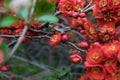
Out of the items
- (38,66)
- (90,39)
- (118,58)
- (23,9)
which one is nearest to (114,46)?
(118,58)

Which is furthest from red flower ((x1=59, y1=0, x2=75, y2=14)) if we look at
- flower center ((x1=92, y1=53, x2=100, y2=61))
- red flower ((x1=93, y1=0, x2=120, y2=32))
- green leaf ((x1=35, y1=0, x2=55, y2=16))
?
green leaf ((x1=35, y1=0, x2=55, y2=16))

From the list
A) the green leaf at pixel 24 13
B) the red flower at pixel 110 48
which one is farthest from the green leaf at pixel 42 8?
the red flower at pixel 110 48

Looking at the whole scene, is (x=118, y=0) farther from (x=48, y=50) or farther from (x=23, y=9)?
(x=48, y=50)

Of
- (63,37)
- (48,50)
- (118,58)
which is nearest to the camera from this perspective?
(118,58)

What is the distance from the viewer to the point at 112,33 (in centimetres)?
171

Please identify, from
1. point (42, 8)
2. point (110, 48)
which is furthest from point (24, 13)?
point (110, 48)

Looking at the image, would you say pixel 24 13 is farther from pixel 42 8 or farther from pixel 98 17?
pixel 98 17

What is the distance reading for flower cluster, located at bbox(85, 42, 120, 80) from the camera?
5.37 feet

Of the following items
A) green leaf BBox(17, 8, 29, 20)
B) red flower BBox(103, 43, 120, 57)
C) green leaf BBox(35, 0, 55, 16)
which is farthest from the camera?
red flower BBox(103, 43, 120, 57)

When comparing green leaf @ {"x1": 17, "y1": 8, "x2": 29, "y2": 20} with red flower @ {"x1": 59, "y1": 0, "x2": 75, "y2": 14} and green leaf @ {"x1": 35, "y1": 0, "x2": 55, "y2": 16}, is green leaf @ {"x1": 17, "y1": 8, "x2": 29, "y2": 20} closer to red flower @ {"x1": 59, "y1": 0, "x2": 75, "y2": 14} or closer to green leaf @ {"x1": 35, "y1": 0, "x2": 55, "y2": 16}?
green leaf @ {"x1": 35, "y1": 0, "x2": 55, "y2": 16}

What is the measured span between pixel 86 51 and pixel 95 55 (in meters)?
0.15

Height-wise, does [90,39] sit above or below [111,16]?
below

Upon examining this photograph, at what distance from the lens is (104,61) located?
1.68 m

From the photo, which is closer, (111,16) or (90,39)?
(111,16)
